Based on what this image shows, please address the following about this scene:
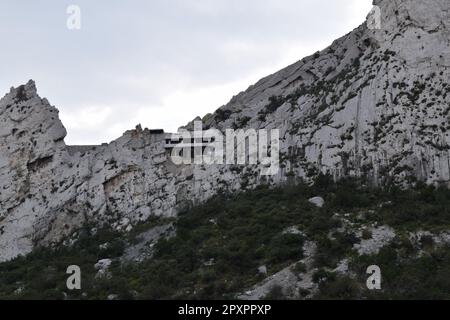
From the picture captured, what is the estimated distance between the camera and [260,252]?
35.5 metres

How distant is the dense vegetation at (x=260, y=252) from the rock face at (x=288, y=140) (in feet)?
7.28

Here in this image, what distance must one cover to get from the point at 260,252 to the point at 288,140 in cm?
1391

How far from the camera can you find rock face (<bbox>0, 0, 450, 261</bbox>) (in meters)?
42.0

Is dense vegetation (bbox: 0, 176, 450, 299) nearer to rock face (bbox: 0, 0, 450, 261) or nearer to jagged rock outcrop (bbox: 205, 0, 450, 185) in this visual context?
jagged rock outcrop (bbox: 205, 0, 450, 185)

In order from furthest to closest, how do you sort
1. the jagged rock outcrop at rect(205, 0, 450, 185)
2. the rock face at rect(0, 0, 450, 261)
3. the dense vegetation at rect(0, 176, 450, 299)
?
the rock face at rect(0, 0, 450, 261) → the jagged rock outcrop at rect(205, 0, 450, 185) → the dense vegetation at rect(0, 176, 450, 299)

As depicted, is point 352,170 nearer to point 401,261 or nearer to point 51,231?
point 401,261

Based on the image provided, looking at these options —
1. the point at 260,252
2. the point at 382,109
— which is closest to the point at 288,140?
the point at 382,109

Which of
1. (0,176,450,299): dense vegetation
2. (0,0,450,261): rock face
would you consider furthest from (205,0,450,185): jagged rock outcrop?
(0,176,450,299): dense vegetation

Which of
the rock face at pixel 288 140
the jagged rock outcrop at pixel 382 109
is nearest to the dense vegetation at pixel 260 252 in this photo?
the jagged rock outcrop at pixel 382 109

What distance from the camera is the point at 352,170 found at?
4238 centimetres

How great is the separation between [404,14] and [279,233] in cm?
1943

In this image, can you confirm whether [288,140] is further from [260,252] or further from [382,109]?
[260,252]

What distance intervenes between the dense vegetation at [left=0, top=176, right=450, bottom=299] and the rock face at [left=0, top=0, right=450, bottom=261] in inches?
87.4
